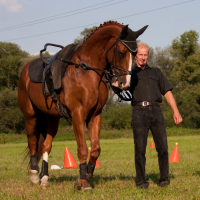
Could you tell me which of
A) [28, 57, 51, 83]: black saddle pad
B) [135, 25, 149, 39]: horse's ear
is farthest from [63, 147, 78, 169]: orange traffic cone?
[135, 25, 149, 39]: horse's ear

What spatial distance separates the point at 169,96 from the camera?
19.1 ft

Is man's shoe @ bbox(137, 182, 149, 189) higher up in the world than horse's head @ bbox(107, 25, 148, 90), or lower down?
lower down

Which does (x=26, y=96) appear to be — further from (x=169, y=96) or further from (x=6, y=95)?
(x=6, y=95)

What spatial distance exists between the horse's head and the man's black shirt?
2.74 feet

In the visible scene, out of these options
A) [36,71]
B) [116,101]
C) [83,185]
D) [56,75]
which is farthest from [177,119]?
[116,101]

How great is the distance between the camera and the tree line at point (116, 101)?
42.4 metres

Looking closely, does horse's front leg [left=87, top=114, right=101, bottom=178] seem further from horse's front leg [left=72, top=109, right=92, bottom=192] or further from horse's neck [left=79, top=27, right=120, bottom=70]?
horse's neck [left=79, top=27, right=120, bottom=70]

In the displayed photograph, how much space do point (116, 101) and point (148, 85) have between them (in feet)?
137

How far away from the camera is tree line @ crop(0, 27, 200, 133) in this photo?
1670 inches

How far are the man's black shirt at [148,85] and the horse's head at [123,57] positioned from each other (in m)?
0.83

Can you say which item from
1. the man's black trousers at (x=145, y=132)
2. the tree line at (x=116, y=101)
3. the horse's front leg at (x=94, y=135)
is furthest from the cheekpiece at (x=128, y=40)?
the tree line at (x=116, y=101)

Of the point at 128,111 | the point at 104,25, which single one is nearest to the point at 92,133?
the point at 104,25

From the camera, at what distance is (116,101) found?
1865 inches

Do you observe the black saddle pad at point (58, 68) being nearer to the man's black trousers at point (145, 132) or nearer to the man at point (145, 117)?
the man at point (145, 117)
